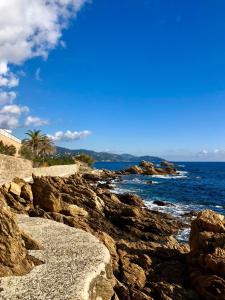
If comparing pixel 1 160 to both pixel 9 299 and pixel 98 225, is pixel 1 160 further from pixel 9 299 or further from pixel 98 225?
pixel 9 299

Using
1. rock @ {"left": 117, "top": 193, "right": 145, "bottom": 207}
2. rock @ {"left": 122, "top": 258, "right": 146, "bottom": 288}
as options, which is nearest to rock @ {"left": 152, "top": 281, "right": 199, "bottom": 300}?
rock @ {"left": 122, "top": 258, "right": 146, "bottom": 288}

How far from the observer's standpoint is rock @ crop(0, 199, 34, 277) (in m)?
14.4

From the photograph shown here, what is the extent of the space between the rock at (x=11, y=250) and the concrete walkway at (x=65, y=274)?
0.36 metres

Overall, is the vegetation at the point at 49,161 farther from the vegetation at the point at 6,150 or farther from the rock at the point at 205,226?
the rock at the point at 205,226

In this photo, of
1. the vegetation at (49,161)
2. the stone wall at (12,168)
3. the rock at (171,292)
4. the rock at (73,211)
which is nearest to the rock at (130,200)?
the stone wall at (12,168)

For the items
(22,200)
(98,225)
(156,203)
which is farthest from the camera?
(156,203)

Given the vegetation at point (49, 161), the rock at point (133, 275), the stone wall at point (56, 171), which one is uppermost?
the vegetation at point (49, 161)

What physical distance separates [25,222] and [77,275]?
974cm

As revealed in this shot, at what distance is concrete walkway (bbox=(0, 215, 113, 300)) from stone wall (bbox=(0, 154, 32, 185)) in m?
16.0

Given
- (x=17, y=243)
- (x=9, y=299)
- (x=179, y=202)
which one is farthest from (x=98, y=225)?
(x=179, y=202)

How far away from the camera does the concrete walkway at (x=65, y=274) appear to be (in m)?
12.9

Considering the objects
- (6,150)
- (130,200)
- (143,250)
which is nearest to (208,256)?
(143,250)

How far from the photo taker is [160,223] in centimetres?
3041

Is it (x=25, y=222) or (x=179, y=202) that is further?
(x=179, y=202)
